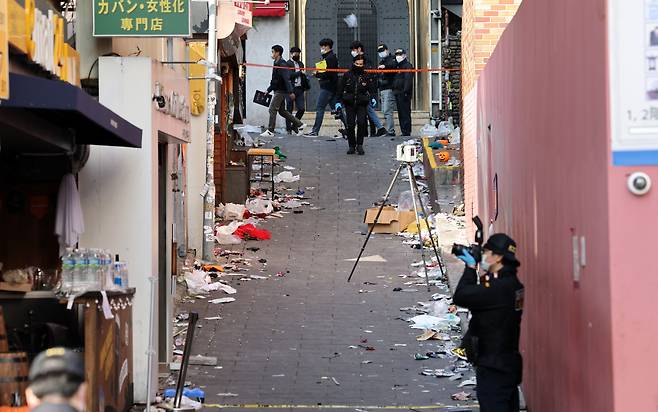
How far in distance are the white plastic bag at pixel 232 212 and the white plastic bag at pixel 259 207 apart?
0.47 meters

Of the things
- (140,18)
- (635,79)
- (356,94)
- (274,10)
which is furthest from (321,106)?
(635,79)

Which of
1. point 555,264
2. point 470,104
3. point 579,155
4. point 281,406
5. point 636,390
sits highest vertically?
point 470,104

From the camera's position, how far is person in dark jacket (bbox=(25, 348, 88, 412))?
14.9 feet

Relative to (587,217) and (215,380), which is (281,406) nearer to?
(215,380)

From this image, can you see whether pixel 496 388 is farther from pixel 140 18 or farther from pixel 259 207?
pixel 259 207

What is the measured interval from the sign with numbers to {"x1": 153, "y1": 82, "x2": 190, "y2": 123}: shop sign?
6.27 m

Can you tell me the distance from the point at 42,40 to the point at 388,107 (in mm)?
21504

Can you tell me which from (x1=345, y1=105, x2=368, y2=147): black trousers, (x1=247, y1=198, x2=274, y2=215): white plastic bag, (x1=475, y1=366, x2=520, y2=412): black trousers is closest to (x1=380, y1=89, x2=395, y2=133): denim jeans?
(x1=345, y1=105, x2=368, y2=147): black trousers

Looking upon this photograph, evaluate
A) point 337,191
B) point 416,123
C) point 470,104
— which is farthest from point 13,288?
point 416,123

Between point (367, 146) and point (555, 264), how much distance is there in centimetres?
2059

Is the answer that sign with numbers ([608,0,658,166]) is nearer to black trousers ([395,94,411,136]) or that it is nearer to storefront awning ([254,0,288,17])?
black trousers ([395,94,411,136])

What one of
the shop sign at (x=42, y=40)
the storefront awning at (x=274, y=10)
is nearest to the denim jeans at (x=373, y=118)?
the storefront awning at (x=274, y=10)

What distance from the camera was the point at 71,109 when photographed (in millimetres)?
9016

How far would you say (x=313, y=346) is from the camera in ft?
46.2
